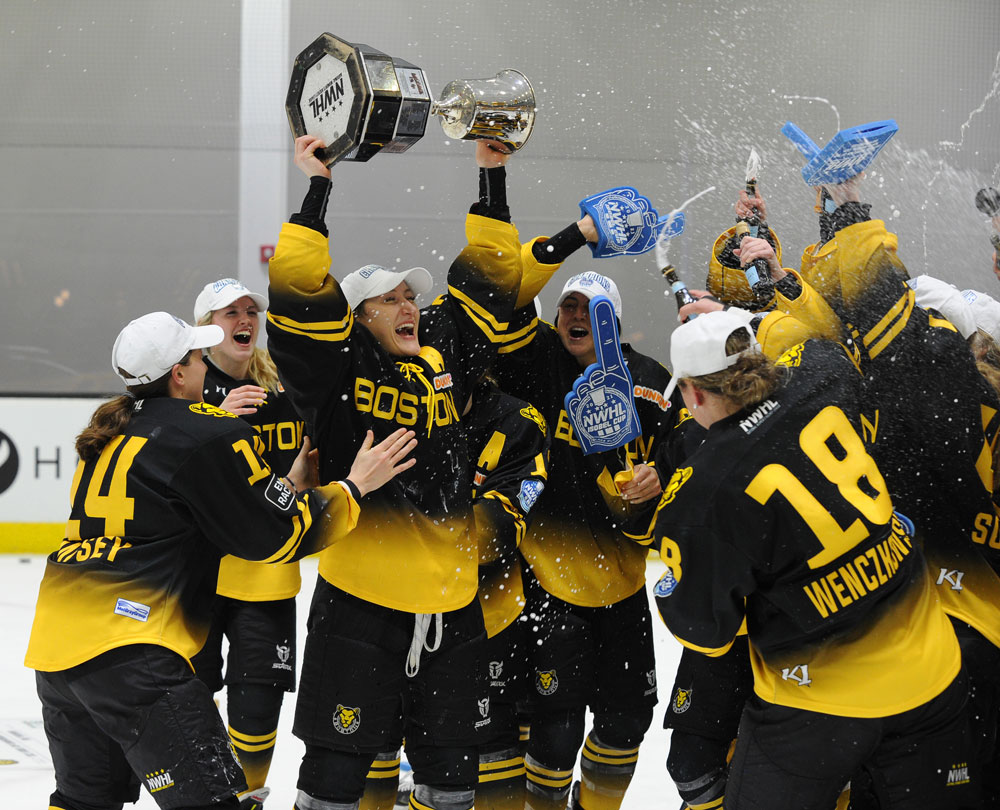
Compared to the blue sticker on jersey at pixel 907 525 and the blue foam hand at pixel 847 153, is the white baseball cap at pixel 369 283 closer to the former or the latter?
the blue foam hand at pixel 847 153

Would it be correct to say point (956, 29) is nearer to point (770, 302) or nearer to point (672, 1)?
point (672, 1)

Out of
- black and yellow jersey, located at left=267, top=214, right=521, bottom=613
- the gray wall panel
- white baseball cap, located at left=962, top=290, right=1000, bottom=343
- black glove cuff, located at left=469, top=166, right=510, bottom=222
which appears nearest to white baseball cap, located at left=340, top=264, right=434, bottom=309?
black and yellow jersey, located at left=267, top=214, right=521, bottom=613

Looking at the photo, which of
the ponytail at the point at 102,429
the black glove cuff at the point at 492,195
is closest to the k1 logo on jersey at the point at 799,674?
the black glove cuff at the point at 492,195

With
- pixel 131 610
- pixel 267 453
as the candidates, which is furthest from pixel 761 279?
pixel 131 610

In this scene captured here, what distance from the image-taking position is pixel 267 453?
127 inches

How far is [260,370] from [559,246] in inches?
41.4

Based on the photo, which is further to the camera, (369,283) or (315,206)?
(369,283)

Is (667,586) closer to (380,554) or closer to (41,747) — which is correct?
(380,554)

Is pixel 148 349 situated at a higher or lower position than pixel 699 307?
lower

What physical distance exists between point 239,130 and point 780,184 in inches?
136

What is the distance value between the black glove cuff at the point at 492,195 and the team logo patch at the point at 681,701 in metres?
1.22

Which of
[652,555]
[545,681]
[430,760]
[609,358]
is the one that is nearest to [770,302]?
[609,358]

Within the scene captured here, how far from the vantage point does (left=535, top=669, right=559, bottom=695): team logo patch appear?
9.34ft

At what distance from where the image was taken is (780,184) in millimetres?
7328
